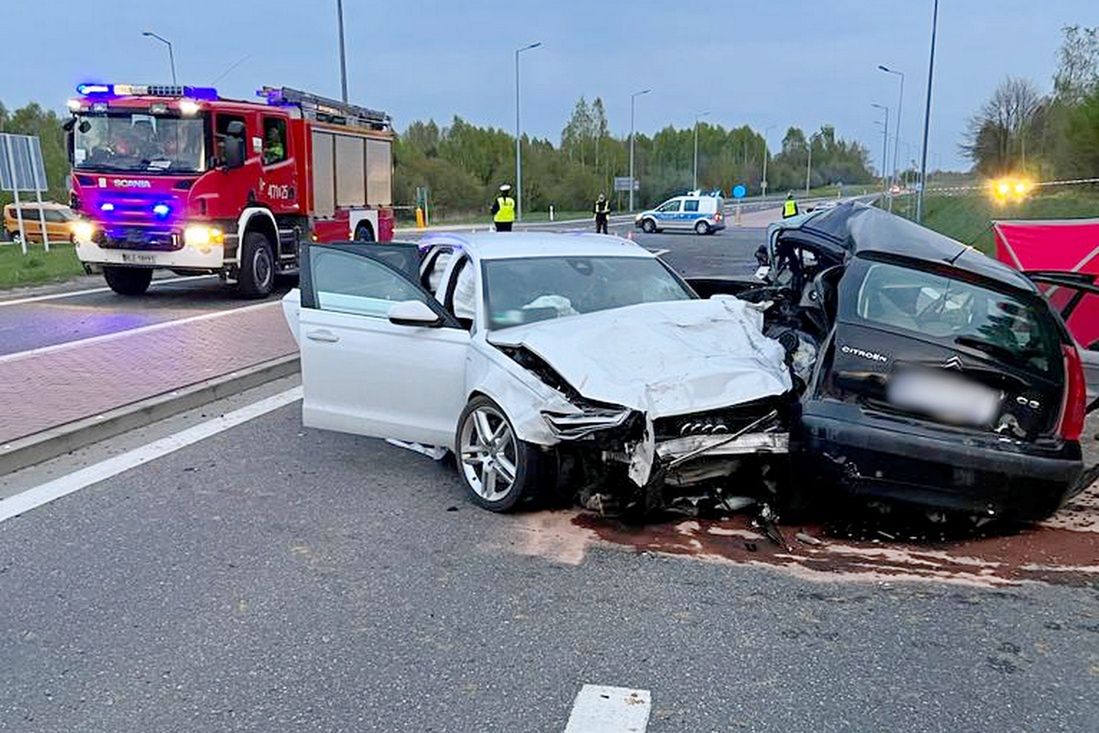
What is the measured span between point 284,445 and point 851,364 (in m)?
3.84

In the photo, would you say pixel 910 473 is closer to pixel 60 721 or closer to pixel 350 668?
pixel 350 668

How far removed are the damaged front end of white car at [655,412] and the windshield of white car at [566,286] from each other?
39cm

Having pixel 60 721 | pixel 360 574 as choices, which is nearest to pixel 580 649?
pixel 360 574

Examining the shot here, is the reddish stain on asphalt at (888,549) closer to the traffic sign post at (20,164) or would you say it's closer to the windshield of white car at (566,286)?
the windshield of white car at (566,286)

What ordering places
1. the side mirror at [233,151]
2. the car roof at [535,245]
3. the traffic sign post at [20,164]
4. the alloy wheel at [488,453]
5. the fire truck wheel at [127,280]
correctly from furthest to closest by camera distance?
the traffic sign post at [20,164] < the fire truck wheel at [127,280] < the side mirror at [233,151] < the car roof at [535,245] < the alloy wheel at [488,453]

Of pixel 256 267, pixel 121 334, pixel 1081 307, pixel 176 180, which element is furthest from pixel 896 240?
pixel 256 267

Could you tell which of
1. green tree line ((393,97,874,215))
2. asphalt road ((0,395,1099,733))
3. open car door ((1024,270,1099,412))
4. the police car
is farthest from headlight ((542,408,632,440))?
green tree line ((393,97,874,215))

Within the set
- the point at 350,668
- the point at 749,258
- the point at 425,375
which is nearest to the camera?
the point at 350,668

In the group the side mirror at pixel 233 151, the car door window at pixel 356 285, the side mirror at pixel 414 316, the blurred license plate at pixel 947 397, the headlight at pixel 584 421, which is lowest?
the headlight at pixel 584 421

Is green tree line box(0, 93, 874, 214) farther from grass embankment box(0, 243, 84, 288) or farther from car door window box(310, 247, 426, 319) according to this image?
car door window box(310, 247, 426, 319)

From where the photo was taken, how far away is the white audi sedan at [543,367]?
180 inches

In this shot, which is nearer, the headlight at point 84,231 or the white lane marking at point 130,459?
the white lane marking at point 130,459

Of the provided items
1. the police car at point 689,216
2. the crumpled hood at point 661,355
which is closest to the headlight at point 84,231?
the crumpled hood at point 661,355

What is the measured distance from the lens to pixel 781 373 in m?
4.89
